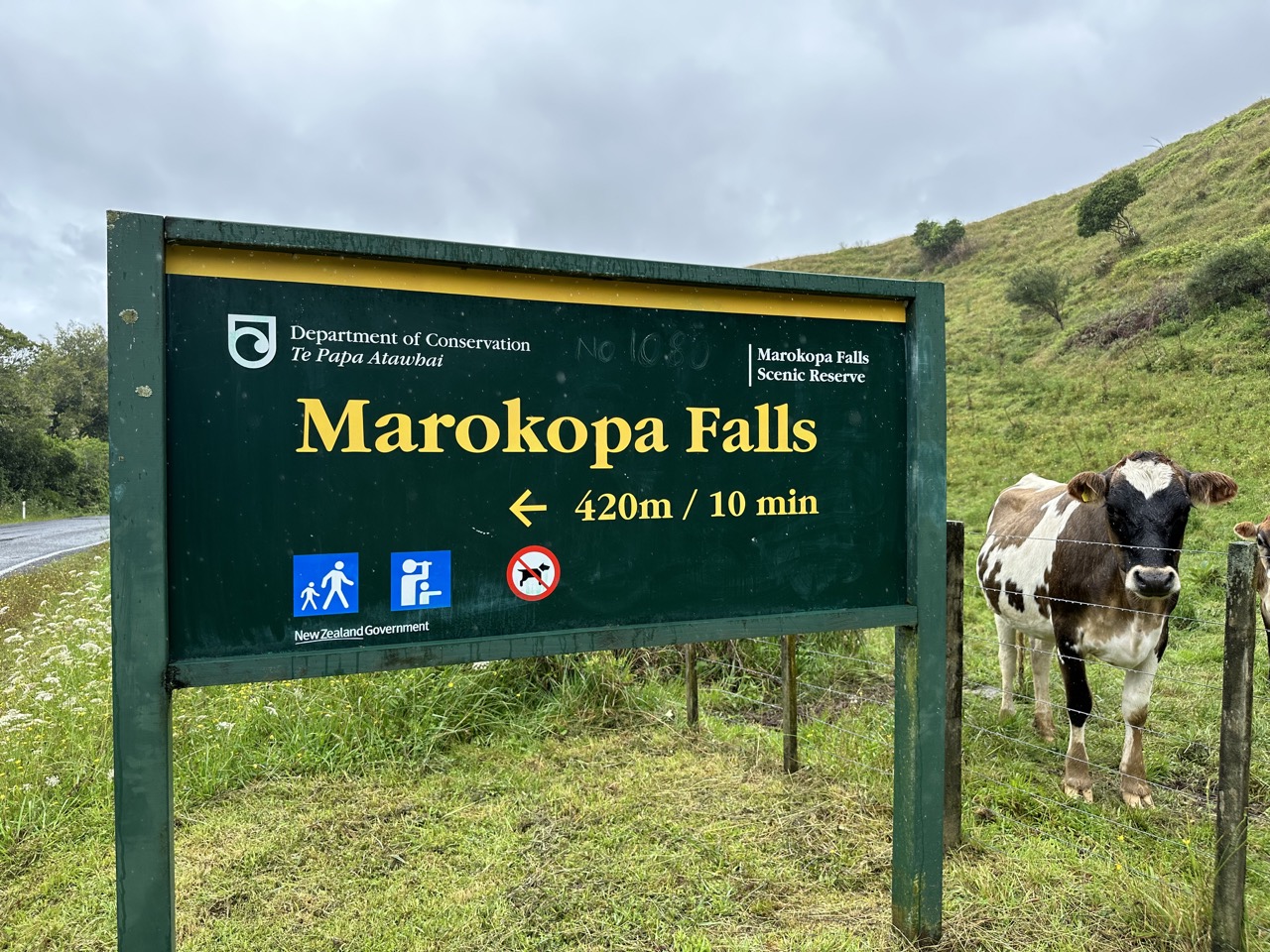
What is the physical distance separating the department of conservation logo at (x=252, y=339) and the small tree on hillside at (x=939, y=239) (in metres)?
46.9

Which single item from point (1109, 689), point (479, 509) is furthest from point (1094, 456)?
point (479, 509)

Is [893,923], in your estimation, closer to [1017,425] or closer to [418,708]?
[418,708]

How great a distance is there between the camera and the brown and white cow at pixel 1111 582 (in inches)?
152

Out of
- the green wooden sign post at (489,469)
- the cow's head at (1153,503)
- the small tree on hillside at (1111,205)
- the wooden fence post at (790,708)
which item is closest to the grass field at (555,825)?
the wooden fence post at (790,708)

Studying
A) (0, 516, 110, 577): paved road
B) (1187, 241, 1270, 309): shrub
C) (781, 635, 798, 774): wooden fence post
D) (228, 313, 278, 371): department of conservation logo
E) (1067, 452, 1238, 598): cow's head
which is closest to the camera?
(228, 313, 278, 371): department of conservation logo

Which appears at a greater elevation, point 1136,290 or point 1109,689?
point 1136,290

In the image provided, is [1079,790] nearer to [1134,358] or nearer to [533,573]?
[533,573]

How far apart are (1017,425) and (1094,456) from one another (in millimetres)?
3122

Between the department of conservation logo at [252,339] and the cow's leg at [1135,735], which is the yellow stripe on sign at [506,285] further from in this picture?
the cow's leg at [1135,735]

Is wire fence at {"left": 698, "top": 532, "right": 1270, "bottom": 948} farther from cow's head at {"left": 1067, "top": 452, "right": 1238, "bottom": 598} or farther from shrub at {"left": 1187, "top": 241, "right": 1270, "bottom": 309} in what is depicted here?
shrub at {"left": 1187, "top": 241, "right": 1270, "bottom": 309}

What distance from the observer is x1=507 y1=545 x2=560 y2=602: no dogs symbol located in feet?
7.04

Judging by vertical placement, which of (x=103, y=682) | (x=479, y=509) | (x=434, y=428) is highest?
(x=434, y=428)

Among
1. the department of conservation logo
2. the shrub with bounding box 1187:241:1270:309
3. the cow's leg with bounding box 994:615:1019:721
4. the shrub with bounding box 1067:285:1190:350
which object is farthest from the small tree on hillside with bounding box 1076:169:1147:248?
the department of conservation logo

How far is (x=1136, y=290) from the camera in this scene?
23422 millimetres
